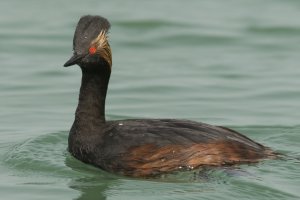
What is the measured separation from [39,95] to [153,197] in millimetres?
6224

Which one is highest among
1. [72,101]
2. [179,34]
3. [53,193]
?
[179,34]

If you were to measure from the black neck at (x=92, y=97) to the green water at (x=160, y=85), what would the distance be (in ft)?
1.73

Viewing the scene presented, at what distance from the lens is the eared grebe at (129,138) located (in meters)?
11.5

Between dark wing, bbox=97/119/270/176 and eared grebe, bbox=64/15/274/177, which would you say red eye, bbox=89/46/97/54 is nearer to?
eared grebe, bbox=64/15/274/177

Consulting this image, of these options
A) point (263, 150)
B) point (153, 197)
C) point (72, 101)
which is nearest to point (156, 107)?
point (72, 101)

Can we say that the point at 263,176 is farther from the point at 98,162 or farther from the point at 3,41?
the point at 3,41

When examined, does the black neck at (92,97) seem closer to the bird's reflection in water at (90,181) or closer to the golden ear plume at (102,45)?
the golden ear plume at (102,45)

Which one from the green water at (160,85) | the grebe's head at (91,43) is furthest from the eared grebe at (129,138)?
the green water at (160,85)

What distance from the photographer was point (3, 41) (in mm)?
21219

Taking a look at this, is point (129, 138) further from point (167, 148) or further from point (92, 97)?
point (92, 97)

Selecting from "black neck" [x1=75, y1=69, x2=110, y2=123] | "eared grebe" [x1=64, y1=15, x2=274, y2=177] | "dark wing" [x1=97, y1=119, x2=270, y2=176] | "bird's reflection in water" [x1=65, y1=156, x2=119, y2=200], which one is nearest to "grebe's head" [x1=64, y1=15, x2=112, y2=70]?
"eared grebe" [x1=64, y1=15, x2=274, y2=177]

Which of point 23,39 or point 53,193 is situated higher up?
point 23,39

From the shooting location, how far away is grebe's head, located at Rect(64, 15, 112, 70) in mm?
11758

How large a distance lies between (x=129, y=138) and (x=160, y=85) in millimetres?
5978
